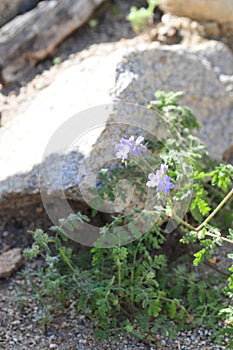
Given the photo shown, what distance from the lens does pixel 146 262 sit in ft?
11.1

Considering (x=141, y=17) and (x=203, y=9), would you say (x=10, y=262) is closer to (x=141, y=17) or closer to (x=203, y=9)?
(x=141, y=17)

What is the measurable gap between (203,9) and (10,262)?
8.44ft

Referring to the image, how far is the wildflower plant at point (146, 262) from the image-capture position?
3.23 meters

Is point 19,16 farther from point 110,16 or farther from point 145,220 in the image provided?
point 145,220

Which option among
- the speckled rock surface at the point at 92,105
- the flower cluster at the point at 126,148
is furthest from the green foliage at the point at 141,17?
the flower cluster at the point at 126,148

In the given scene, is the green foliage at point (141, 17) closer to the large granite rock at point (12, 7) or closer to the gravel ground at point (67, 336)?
the large granite rock at point (12, 7)

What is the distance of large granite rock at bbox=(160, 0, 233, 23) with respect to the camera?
5.15 m

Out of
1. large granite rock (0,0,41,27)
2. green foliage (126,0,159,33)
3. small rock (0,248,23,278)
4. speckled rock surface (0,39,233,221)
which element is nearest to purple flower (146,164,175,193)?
speckled rock surface (0,39,233,221)

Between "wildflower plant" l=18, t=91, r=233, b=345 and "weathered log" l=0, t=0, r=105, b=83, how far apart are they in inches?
65.8

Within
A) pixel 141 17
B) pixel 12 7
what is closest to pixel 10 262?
pixel 141 17

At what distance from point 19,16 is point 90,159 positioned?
2052 mm

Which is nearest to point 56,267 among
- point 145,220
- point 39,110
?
point 145,220

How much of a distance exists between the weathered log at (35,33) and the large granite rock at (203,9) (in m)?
0.71

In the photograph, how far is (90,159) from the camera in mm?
3727
